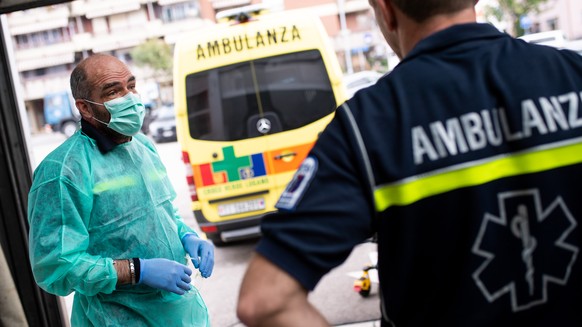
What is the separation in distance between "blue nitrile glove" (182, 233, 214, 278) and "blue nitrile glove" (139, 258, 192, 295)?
0.21 meters

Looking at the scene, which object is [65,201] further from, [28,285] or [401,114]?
[28,285]

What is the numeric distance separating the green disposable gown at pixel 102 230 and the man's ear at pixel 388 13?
54.7 inches

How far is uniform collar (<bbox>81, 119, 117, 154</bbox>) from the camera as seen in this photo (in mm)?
2330

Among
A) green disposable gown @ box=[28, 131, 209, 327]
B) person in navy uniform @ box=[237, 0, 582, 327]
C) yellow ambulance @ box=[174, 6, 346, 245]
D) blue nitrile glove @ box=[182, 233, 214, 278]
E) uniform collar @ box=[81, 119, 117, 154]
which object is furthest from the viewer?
yellow ambulance @ box=[174, 6, 346, 245]

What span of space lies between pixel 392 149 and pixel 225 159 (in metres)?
5.40

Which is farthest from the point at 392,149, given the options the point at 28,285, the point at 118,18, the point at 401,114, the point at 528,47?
the point at 118,18

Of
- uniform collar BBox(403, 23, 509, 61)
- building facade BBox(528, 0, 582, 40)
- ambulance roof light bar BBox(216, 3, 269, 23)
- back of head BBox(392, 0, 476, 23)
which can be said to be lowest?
uniform collar BBox(403, 23, 509, 61)

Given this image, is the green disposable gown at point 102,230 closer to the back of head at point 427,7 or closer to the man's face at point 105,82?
the man's face at point 105,82

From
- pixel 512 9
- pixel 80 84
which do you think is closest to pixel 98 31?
pixel 512 9

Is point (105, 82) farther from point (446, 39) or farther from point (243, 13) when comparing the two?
point (243, 13)

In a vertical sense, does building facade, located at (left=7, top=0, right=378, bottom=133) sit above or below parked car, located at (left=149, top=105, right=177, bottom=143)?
above

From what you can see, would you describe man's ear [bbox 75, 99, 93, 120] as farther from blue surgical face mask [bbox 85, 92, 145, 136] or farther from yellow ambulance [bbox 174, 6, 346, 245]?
yellow ambulance [bbox 174, 6, 346, 245]

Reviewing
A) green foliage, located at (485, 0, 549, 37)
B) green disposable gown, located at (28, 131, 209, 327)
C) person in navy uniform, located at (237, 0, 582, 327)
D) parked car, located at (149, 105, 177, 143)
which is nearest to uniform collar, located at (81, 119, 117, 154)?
green disposable gown, located at (28, 131, 209, 327)

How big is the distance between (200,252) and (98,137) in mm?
614
